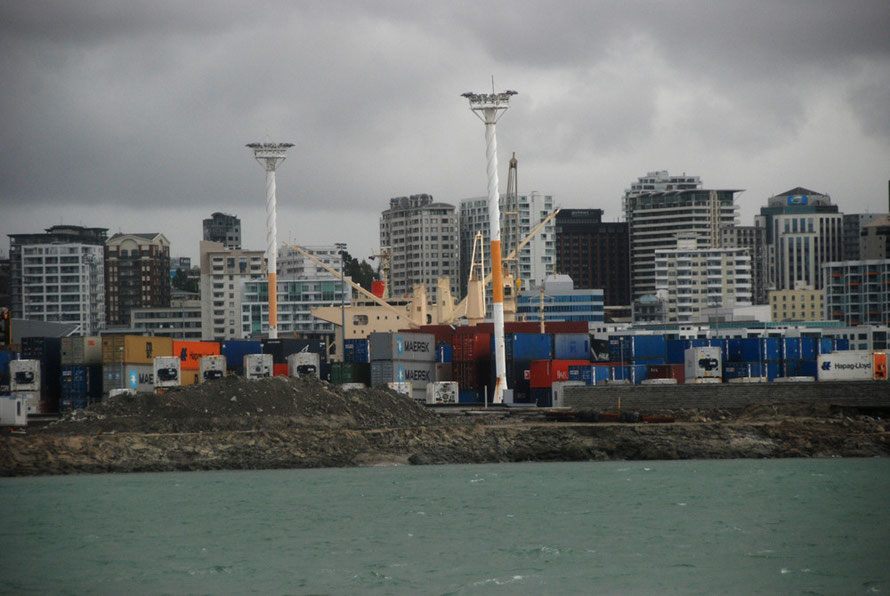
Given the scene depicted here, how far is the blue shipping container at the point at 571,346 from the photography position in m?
76.1

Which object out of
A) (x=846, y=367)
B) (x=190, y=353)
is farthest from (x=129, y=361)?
(x=846, y=367)

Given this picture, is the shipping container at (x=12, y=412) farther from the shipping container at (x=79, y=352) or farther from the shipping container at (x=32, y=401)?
the shipping container at (x=79, y=352)

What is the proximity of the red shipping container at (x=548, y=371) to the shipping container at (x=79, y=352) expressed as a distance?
23829 mm

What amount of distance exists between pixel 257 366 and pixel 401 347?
842 centimetres

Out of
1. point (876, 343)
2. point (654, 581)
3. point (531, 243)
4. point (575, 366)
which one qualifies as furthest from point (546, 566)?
point (531, 243)

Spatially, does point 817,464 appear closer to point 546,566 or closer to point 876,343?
point 546,566

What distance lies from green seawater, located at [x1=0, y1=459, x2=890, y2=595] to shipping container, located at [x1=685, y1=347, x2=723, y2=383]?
2055 cm

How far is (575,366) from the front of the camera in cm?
7094

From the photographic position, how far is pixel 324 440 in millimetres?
53312

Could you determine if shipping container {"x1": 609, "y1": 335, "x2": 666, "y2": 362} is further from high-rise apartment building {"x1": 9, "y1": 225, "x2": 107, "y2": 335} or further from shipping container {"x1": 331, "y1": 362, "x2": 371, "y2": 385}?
high-rise apartment building {"x1": 9, "y1": 225, "x2": 107, "y2": 335}

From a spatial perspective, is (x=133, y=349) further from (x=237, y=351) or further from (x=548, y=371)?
(x=548, y=371)

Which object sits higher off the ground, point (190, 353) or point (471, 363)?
point (190, 353)

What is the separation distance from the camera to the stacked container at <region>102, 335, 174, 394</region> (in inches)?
2665

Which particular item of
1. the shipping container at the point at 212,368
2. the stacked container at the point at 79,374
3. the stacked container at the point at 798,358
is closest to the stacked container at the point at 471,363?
the shipping container at the point at 212,368
